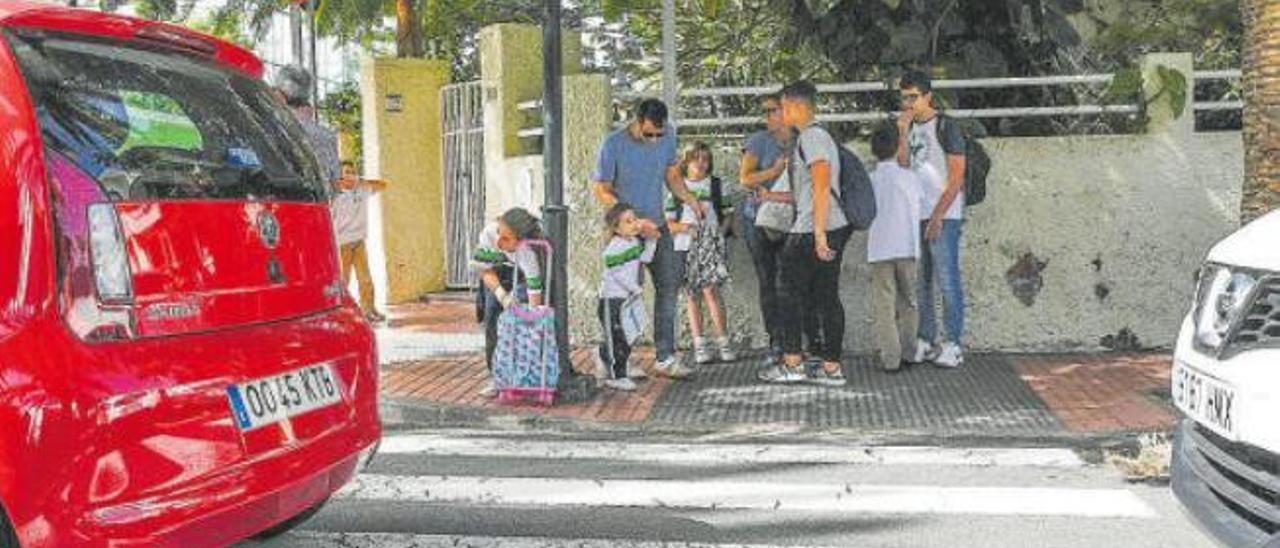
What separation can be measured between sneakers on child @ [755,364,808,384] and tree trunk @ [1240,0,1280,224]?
8.64 feet

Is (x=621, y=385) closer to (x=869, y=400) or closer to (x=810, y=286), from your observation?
(x=810, y=286)

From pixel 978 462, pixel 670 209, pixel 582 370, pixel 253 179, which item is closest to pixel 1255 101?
pixel 978 462

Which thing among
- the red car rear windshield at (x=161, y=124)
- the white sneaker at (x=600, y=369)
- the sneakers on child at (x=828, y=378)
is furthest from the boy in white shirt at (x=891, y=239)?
the red car rear windshield at (x=161, y=124)

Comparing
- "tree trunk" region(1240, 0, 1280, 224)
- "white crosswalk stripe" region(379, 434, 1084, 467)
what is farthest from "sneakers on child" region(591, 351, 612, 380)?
"tree trunk" region(1240, 0, 1280, 224)

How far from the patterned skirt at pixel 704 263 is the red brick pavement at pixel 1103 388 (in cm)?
206

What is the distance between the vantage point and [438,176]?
42.8 feet

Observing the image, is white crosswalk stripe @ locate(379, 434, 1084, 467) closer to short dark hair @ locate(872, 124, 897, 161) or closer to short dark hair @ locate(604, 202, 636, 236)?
short dark hair @ locate(604, 202, 636, 236)

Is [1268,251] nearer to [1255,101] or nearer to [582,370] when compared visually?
[1255,101]

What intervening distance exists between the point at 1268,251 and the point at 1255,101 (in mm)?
3563

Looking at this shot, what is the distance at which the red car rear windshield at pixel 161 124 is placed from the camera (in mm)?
3336

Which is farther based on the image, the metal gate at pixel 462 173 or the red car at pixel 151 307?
the metal gate at pixel 462 173

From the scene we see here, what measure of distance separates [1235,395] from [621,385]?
4.96m

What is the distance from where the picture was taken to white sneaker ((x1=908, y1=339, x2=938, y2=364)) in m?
8.55

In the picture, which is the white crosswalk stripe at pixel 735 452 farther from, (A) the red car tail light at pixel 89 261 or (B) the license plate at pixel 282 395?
(A) the red car tail light at pixel 89 261
